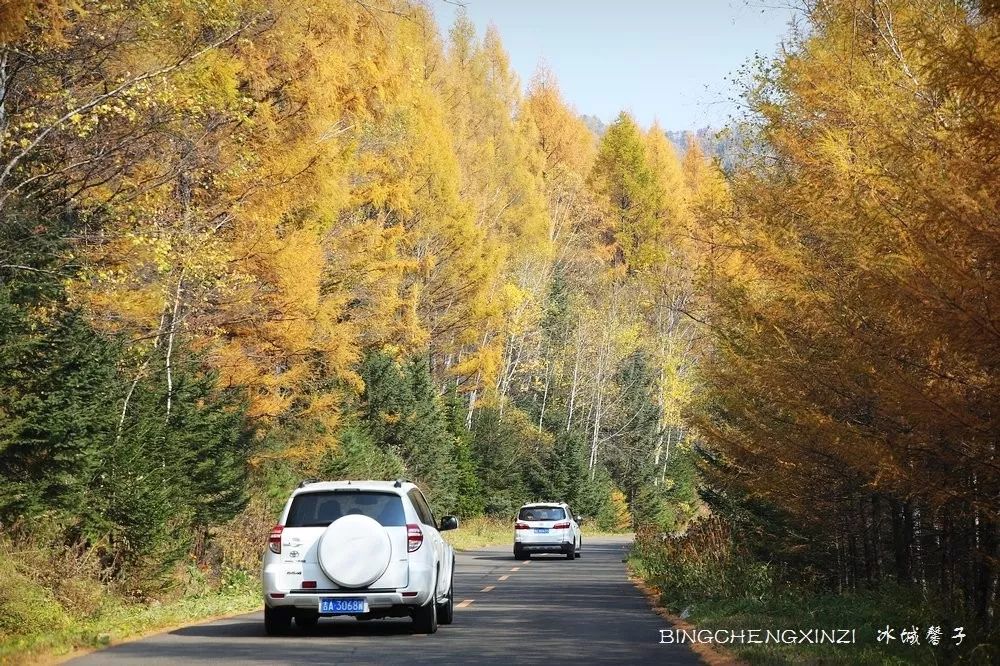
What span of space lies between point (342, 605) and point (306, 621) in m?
2.58

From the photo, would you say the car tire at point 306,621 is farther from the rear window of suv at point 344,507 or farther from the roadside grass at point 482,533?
the roadside grass at point 482,533

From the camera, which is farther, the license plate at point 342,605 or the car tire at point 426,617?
the car tire at point 426,617

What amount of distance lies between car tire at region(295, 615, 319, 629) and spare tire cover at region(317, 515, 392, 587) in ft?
6.91

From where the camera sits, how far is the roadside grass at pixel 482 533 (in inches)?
1999

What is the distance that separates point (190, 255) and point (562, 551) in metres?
21.2

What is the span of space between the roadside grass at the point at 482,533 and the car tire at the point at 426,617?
103 feet

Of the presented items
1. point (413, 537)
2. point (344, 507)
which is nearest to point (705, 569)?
point (413, 537)

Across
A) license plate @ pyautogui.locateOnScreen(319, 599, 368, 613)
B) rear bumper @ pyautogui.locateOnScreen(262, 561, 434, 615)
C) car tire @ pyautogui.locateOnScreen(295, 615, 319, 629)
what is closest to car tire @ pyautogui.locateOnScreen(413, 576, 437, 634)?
rear bumper @ pyautogui.locateOnScreen(262, 561, 434, 615)

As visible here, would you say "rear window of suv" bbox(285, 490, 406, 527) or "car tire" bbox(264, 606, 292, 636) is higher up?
"rear window of suv" bbox(285, 490, 406, 527)

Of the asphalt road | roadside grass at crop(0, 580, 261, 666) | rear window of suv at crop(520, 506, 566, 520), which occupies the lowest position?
the asphalt road

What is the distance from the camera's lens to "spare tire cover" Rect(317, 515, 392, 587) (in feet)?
47.0

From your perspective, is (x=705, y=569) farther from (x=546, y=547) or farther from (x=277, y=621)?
(x=546, y=547)

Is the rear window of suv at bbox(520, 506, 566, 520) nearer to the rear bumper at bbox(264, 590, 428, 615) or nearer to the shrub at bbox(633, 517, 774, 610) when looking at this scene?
the shrub at bbox(633, 517, 774, 610)

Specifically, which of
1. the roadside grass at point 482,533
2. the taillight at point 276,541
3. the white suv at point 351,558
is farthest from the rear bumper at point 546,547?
the taillight at point 276,541
